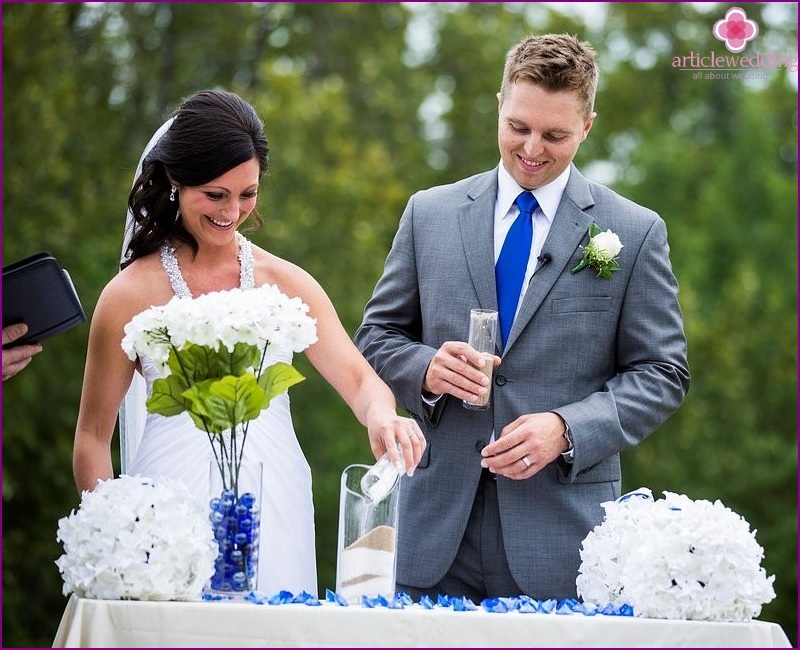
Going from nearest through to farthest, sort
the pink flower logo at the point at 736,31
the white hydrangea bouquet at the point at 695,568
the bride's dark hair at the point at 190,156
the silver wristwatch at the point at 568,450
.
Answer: the white hydrangea bouquet at the point at 695,568, the silver wristwatch at the point at 568,450, the bride's dark hair at the point at 190,156, the pink flower logo at the point at 736,31

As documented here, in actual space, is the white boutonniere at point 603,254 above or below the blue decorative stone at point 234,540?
above

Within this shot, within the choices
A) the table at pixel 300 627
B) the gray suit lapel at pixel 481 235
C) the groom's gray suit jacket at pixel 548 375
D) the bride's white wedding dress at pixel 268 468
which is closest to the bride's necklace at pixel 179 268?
the bride's white wedding dress at pixel 268 468

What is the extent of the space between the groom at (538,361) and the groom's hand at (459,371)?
0.06 feet

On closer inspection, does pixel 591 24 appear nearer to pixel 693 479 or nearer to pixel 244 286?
pixel 693 479

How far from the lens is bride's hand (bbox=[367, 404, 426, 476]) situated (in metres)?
3.69

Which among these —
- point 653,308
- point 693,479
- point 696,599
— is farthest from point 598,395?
point 693,479

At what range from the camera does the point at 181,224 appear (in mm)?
4441

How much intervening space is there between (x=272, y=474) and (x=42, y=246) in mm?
9147

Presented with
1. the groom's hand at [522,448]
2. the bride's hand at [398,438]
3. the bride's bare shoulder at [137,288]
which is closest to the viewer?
the bride's hand at [398,438]

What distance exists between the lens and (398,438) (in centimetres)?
372

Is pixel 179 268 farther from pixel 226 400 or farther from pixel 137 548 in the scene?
pixel 137 548

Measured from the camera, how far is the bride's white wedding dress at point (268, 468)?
420cm

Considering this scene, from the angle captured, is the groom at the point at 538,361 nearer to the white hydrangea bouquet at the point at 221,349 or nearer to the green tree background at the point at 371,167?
the white hydrangea bouquet at the point at 221,349

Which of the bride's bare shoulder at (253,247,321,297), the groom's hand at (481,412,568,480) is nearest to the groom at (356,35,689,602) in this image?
the groom's hand at (481,412,568,480)
